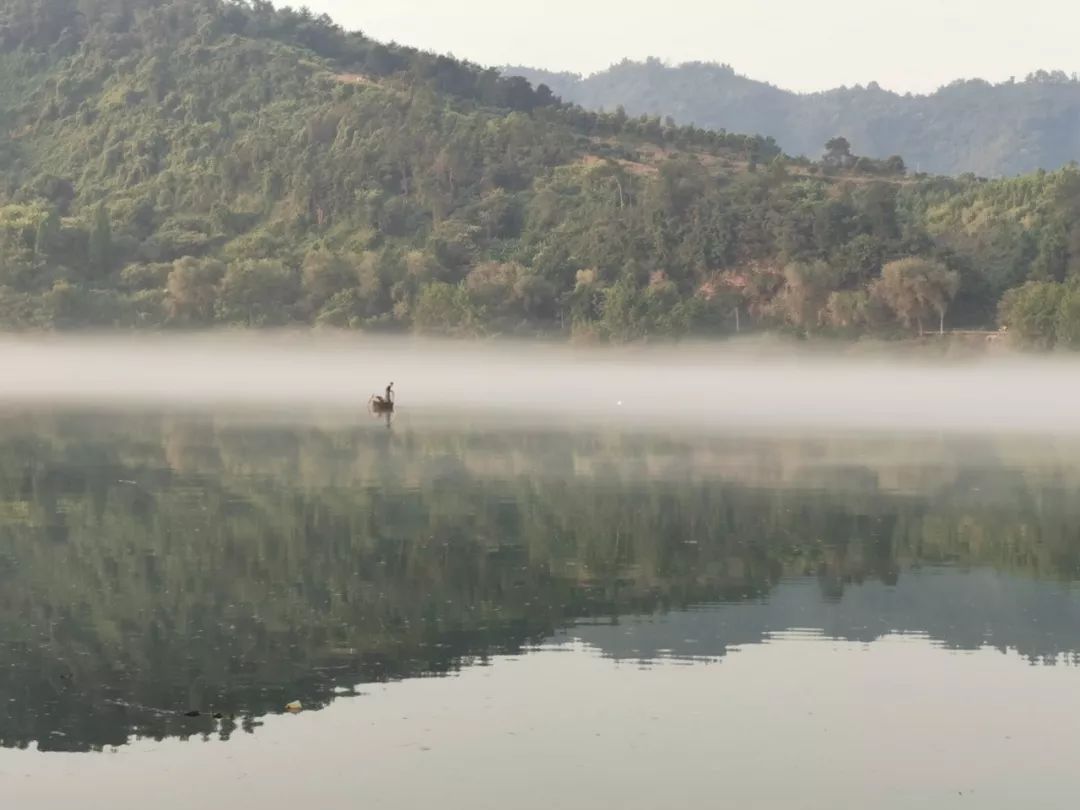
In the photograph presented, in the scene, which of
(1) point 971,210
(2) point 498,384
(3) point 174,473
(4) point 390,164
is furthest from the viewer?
(4) point 390,164

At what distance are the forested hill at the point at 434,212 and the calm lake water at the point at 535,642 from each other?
185 feet

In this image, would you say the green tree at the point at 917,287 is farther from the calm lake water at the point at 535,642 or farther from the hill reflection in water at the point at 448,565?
the calm lake water at the point at 535,642

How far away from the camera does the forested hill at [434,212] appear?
8819 centimetres

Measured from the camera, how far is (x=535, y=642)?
16.9 meters

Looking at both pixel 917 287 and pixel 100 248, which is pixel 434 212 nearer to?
pixel 100 248

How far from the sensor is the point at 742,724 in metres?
14.0

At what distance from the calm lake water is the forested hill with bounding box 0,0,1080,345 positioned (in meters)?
56.3

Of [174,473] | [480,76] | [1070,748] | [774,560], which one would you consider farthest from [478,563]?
[480,76]

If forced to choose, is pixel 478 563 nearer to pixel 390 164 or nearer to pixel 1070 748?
pixel 1070 748

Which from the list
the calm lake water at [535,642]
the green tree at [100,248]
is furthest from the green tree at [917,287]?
the calm lake water at [535,642]

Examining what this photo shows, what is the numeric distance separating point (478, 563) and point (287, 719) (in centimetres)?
767

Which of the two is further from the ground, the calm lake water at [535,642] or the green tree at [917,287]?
the green tree at [917,287]

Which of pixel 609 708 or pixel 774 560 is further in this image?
pixel 774 560

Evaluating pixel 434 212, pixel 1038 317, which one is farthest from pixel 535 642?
Result: pixel 434 212
